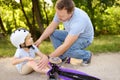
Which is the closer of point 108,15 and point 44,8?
point 108,15

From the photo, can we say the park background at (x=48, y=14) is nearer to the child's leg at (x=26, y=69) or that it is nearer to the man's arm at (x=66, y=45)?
the man's arm at (x=66, y=45)

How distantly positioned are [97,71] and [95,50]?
133 centimetres

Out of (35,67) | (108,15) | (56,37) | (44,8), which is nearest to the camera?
(35,67)

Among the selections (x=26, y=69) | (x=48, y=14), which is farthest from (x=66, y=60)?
(x=48, y=14)

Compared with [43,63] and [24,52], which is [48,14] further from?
[43,63]

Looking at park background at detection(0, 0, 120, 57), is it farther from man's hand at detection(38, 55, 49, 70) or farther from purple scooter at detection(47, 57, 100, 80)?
purple scooter at detection(47, 57, 100, 80)

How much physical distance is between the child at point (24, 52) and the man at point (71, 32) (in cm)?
23

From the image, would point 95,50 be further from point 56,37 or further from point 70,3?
point 70,3

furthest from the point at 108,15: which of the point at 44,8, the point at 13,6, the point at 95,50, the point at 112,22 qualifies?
the point at 95,50

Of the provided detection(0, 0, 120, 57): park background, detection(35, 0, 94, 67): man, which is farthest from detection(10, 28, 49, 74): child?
detection(0, 0, 120, 57): park background

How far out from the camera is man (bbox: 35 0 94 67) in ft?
16.6

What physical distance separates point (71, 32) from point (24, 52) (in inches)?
31.4

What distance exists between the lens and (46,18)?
2405 centimetres

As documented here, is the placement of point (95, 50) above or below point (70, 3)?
below
